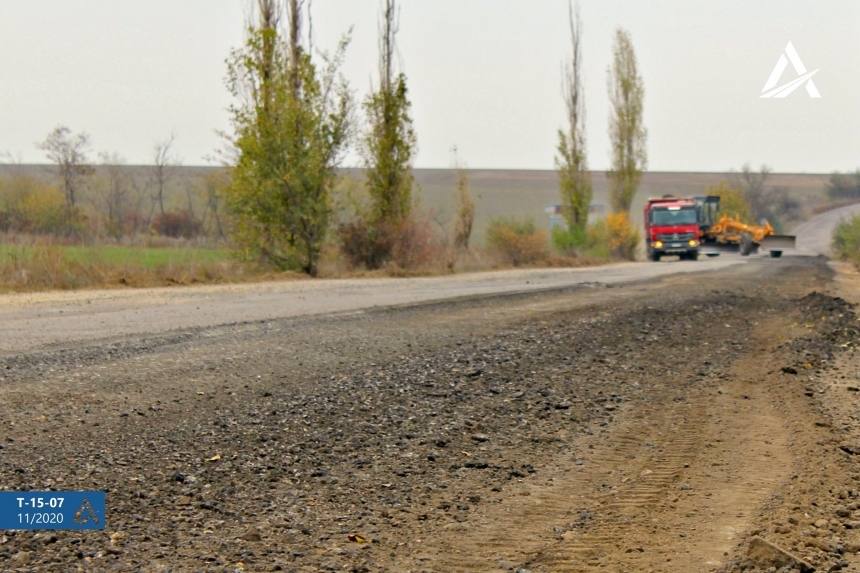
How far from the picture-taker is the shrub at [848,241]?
46.4m

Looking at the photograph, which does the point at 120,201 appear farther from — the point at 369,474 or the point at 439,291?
the point at 369,474

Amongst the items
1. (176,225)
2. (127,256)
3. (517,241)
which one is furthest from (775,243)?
(127,256)

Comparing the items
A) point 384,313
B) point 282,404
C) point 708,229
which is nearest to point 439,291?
point 384,313

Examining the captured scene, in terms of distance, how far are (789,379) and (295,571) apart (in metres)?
6.91

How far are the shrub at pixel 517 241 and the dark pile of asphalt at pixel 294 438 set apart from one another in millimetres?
29233

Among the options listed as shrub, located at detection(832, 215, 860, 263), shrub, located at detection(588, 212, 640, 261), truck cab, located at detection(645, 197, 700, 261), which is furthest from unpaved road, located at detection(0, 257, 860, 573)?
shrub, located at detection(588, 212, 640, 261)

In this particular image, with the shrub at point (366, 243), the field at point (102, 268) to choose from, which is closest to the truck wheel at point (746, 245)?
the shrub at point (366, 243)

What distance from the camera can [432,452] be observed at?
6273 mm

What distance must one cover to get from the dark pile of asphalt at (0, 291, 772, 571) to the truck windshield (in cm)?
3851

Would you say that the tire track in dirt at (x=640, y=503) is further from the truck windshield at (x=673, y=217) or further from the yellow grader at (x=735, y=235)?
the yellow grader at (x=735, y=235)

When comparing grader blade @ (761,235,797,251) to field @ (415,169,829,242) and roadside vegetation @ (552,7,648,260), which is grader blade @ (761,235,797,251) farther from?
field @ (415,169,829,242)

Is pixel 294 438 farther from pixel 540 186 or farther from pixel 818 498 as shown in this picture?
pixel 540 186

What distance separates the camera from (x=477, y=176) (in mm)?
141750

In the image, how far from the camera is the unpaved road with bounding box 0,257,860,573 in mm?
4430
